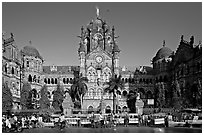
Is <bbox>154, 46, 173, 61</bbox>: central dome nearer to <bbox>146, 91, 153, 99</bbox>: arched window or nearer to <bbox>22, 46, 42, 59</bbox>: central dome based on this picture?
<bbox>146, 91, 153, 99</bbox>: arched window

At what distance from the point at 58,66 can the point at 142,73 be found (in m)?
25.4

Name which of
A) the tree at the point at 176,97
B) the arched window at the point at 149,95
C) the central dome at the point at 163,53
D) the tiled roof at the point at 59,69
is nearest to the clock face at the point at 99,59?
the tiled roof at the point at 59,69

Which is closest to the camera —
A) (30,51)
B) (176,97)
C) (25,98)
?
(176,97)

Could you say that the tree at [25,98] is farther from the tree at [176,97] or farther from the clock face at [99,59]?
the tree at [176,97]

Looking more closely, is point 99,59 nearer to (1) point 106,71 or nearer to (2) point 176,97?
(1) point 106,71

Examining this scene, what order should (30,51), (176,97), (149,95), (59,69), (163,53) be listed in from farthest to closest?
(59,69)
(149,95)
(163,53)
(30,51)
(176,97)

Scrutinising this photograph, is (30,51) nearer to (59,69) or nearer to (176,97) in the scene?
(59,69)

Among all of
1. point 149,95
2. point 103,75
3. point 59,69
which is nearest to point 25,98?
point 103,75

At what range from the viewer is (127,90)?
85875 mm

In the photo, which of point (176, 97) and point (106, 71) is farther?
point (106, 71)

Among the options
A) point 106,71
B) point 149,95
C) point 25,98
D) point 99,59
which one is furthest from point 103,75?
point 25,98

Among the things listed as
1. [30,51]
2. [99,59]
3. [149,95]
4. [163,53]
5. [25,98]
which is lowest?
[149,95]

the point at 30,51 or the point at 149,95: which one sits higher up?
the point at 30,51

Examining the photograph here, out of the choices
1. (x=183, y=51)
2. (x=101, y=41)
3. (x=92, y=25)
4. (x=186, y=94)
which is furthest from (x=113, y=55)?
(x=186, y=94)
